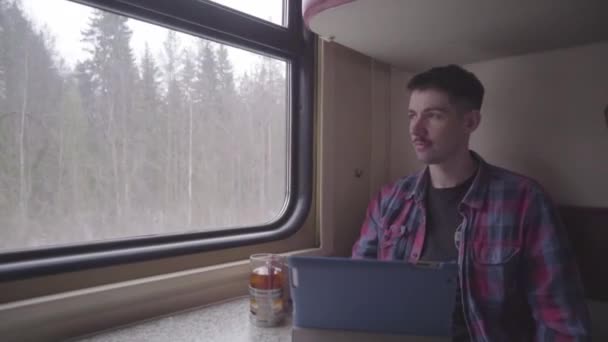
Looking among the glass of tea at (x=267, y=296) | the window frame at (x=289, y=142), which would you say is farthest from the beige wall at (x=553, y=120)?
the glass of tea at (x=267, y=296)

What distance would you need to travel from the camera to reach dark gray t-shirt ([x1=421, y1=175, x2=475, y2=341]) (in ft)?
4.45

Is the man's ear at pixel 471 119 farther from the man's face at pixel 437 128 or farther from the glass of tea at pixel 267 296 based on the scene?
the glass of tea at pixel 267 296

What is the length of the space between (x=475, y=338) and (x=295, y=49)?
1.31m

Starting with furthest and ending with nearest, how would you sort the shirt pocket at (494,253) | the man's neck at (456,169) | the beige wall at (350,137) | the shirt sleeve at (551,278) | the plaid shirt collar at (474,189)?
1. the beige wall at (350,137)
2. the man's neck at (456,169)
3. the plaid shirt collar at (474,189)
4. the shirt pocket at (494,253)
5. the shirt sleeve at (551,278)

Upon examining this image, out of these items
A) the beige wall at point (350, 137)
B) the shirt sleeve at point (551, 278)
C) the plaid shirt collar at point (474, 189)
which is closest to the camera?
the shirt sleeve at point (551, 278)

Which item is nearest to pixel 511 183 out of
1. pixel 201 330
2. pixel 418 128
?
pixel 418 128

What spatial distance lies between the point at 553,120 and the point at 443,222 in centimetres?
67

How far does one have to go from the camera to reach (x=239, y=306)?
1364 mm

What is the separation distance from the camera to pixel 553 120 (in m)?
1.59

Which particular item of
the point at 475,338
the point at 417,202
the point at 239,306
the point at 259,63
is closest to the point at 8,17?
the point at 259,63

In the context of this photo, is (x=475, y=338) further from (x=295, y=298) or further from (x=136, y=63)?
(x=136, y=63)

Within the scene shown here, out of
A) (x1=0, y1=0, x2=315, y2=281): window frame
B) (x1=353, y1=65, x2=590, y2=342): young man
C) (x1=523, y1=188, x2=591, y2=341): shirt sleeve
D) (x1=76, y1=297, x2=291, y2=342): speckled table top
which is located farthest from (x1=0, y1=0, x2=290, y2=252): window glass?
(x1=523, y1=188, x2=591, y2=341): shirt sleeve

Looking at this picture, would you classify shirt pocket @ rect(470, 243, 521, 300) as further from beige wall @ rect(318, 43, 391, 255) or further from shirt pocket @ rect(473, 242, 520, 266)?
beige wall @ rect(318, 43, 391, 255)

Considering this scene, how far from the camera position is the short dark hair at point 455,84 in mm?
1420
